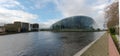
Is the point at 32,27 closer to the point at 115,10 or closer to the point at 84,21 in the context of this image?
the point at 84,21

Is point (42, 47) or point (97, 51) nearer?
point (97, 51)

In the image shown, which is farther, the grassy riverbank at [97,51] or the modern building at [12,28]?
the modern building at [12,28]

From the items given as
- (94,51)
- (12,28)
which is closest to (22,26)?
(12,28)

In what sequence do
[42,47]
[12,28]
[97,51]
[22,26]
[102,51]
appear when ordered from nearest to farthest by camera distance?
[102,51] < [97,51] < [42,47] < [12,28] < [22,26]

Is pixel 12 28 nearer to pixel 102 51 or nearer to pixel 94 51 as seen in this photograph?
pixel 94 51

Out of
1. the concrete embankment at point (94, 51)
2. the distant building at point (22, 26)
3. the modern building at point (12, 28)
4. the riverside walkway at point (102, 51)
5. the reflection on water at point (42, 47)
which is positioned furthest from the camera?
the distant building at point (22, 26)

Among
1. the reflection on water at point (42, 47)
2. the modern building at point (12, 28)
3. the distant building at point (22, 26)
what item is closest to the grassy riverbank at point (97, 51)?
the reflection on water at point (42, 47)

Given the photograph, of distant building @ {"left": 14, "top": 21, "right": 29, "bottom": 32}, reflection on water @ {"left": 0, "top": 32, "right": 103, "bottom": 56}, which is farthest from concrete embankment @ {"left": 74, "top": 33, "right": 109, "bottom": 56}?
distant building @ {"left": 14, "top": 21, "right": 29, "bottom": 32}

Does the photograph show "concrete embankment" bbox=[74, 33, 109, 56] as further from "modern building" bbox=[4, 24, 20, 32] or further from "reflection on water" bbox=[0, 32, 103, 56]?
"modern building" bbox=[4, 24, 20, 32]

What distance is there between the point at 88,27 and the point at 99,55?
120302 mm

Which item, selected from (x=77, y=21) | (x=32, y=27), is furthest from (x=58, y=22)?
(x=32, y=27)

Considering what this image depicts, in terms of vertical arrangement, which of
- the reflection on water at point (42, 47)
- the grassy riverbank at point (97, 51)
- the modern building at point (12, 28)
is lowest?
the reflection on water at point (42, 47)

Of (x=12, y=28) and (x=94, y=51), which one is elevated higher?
(x=12, y=28)

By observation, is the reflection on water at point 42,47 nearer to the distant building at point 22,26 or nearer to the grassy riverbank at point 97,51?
the grassy riverbank at point 97,51
